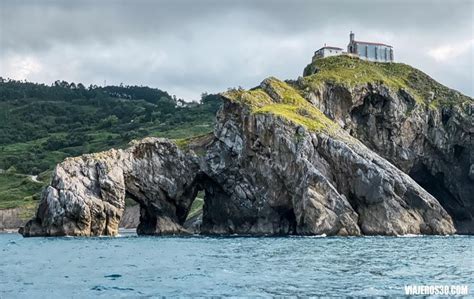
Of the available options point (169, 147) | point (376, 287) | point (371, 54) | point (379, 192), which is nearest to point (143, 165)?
point (169, 147)

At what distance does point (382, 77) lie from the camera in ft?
494

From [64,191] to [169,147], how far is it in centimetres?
2391

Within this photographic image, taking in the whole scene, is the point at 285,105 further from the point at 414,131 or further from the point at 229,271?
the point at 229,271

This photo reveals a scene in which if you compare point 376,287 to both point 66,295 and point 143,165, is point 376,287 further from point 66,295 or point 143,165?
point 143,165

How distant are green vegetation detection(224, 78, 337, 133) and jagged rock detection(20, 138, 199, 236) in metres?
15.1

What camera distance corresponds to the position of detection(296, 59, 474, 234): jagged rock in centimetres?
14412

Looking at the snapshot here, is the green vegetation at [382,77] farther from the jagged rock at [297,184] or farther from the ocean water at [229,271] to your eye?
the ocean water at [229,271]

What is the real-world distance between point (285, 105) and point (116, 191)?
122 feet

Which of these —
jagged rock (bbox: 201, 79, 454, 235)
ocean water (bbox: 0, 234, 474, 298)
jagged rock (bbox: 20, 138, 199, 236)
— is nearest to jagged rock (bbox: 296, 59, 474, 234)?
jagged rock (bbox: 201, 79, 454, 235)

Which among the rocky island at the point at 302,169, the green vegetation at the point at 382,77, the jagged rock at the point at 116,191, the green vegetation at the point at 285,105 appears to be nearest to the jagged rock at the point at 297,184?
the rocky island at the point at 302,169

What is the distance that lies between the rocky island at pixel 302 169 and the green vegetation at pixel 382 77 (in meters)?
0.46

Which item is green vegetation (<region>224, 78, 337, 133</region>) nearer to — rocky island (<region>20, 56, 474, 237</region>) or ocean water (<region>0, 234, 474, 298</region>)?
rocky island (<region>20, 56, 474, 237</region>)

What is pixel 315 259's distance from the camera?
60.9m

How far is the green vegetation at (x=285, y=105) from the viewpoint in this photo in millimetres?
125812
